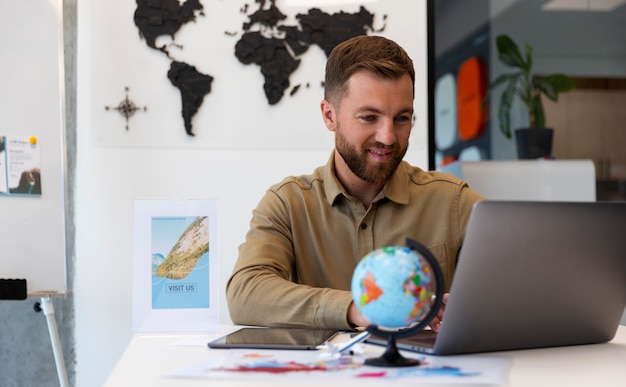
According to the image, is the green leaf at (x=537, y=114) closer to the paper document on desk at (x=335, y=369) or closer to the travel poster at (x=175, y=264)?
the travel poster at (x=175, y=264)

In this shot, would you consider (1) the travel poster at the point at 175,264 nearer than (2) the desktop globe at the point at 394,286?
No

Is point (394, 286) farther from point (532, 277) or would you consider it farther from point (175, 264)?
point (175, 264)

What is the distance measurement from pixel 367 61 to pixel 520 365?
2.84 ft

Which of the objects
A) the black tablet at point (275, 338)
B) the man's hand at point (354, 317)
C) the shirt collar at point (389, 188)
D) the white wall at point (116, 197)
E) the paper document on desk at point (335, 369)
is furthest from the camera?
the white wall at point (116, 197)

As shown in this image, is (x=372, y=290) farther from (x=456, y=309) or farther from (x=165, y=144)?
(x=165, y=144)

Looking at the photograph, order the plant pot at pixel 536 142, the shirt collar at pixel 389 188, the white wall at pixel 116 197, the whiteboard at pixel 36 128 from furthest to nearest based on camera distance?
the plant pot at pixel 536 142, the white wall at pixel 116 197, the whiteboard at pixel 36 128, the shirt collar at pixel 389 188

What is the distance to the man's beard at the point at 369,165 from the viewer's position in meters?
1.88

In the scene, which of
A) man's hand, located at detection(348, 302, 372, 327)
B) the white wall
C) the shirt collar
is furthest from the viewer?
the white wall

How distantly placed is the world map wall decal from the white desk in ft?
5.51

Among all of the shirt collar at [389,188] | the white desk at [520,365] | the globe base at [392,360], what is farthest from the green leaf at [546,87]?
the globe base at [392,360]

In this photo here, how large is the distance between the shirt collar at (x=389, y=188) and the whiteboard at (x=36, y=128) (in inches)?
46.0

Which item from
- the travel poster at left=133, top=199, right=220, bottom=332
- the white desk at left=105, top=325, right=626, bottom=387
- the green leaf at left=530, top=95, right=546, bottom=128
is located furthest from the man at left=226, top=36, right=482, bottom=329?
the green leaf at left=530, top=95, right=546, bottom=128

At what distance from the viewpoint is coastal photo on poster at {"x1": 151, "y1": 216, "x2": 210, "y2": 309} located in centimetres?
151

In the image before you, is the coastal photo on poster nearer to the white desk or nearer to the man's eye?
the white desk
